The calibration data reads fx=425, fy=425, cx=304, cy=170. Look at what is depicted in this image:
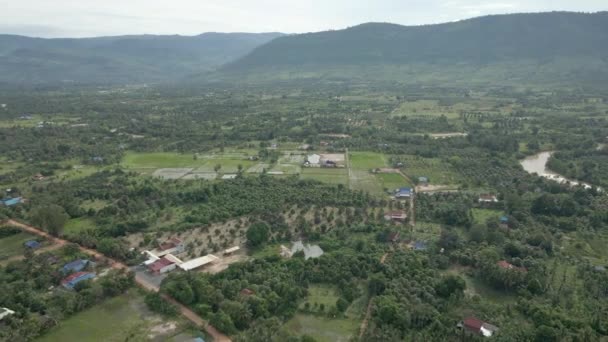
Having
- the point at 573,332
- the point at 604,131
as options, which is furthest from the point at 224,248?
the point at 604,131

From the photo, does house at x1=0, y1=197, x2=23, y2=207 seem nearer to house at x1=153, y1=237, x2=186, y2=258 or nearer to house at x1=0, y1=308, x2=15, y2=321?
house at x1=153, y1=237, x2=186, y2=258

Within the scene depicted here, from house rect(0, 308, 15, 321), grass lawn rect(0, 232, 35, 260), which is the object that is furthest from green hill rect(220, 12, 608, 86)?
house rect(0, 308, 15, 321)

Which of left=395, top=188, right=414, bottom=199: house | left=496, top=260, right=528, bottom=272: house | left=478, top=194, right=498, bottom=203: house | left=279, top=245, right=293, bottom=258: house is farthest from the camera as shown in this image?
left=395, top=188, right=414, bottom=199: house

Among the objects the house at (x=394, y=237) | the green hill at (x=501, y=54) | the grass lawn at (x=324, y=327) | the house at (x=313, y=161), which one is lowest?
the grass lawn at (x=324, y=327)

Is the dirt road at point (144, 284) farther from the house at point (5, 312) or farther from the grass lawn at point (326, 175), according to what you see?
the grass lawn at point (326, 175)

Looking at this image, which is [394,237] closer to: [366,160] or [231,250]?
[231,250]

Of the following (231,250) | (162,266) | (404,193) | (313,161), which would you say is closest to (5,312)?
(162,266)

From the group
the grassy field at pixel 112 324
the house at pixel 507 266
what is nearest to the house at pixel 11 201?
the grassy field at pixel 112 324
